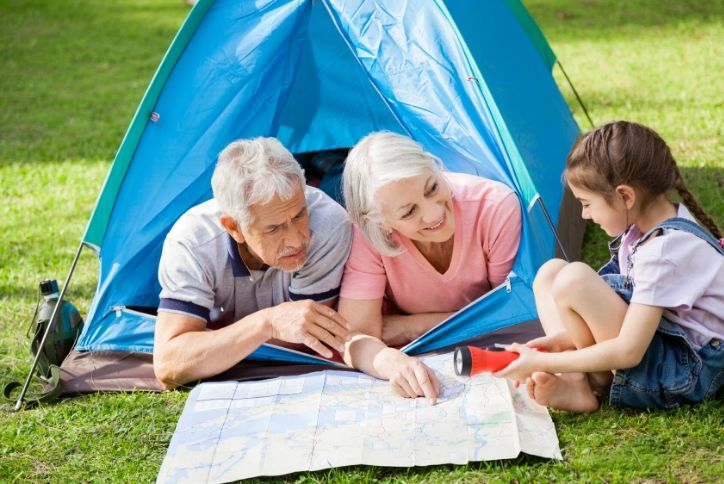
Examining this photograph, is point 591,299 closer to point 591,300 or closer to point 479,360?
point 591,300

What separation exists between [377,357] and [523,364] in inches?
17.9

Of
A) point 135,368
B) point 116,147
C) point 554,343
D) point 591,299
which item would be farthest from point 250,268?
point 116,147

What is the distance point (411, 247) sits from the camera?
264cm

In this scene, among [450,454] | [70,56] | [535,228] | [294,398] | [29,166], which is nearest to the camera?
[450,454]

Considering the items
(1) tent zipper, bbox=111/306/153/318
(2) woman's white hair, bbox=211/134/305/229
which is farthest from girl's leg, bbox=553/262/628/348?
(1) tent zipper, bbox=111/306/153/318

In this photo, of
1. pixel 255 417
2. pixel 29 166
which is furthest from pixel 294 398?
pixel 29 166

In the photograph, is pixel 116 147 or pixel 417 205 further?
pixel 116 147

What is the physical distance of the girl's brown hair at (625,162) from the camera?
223 cm

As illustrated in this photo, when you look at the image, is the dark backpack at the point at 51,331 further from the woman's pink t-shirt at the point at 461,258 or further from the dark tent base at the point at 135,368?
the woman's pink t-shirt at the point at 461,258

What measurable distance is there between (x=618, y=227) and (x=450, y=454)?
0.69 m

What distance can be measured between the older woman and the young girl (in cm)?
34

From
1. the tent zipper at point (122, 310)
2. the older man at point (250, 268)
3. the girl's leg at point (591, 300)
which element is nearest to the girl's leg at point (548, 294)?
the girl's leg at point (591, 300)

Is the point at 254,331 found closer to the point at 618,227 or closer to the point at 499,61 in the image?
the point at 618,227

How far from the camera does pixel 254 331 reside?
2562mm
